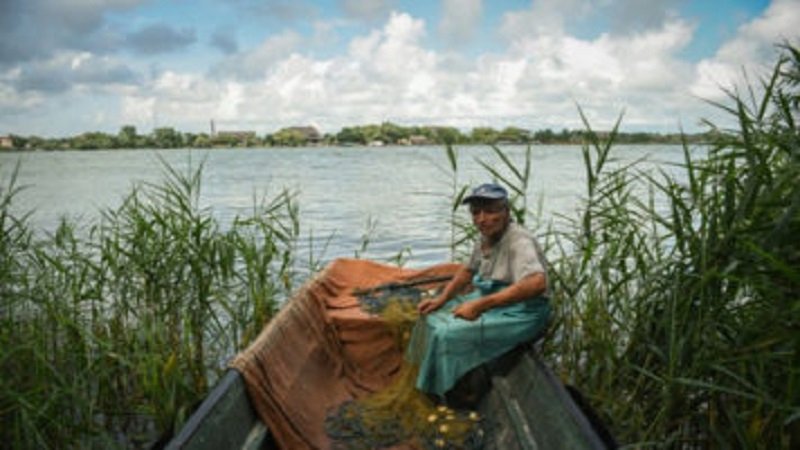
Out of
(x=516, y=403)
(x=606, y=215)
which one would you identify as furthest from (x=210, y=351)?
(x=606, y=215)

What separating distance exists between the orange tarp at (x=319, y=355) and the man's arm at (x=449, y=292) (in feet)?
1.98

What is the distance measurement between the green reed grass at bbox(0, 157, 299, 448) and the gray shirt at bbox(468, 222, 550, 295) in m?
1.84

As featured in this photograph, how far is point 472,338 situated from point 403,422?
683mm

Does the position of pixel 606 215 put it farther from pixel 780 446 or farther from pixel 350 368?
pixel 350 368

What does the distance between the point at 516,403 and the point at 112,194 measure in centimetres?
2242

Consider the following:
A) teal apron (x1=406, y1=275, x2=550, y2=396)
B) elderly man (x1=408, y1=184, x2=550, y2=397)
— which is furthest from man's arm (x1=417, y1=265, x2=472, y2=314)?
teal apron (x1=406, y1=275, x2=550, y2=396)

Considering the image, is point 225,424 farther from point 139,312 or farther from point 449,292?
point 139,312

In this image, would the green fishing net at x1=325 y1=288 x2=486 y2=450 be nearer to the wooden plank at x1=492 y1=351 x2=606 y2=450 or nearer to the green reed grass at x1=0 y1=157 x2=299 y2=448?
the wooden plank at x1=492 y1=351 x2=606 y2=450

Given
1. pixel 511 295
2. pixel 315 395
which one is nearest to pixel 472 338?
pixel 511 295

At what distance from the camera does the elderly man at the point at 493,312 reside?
3.38 meters

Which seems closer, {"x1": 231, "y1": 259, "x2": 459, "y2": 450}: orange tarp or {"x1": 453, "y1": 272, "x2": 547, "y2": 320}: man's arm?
{"x1": 231, "y1": 259, "x2": 459, "y2": 450}: orange tarp

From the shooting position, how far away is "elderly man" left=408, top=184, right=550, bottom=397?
11.1ft

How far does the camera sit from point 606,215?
3912 millimetres

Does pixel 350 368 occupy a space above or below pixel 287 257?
below
